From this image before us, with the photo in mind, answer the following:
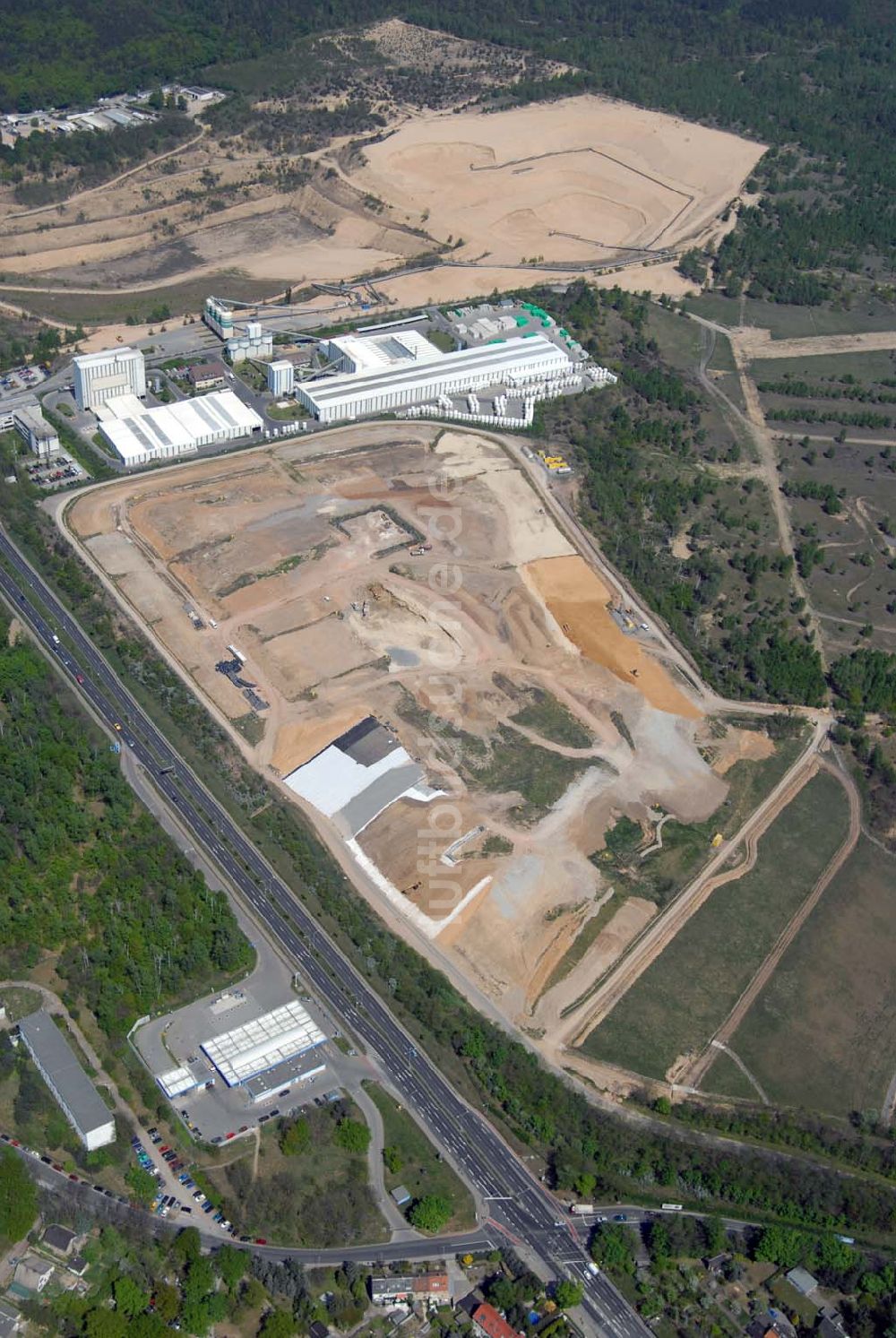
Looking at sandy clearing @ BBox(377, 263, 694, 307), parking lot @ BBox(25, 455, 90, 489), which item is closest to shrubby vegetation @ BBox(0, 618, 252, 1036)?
parking lot @ BBox(25, 455, 90, 489)

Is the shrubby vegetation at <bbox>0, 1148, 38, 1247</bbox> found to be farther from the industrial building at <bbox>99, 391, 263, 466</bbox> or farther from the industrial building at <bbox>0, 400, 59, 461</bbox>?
the industrial building at <bbox>0, 400, 59, 461</bbox>

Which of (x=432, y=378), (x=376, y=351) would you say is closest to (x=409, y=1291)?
(x=432, y=378)

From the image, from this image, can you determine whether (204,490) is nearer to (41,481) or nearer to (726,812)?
(41,481)

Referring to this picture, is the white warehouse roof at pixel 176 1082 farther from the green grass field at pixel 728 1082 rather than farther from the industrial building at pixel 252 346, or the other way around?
the industrial building at pixel 252 346

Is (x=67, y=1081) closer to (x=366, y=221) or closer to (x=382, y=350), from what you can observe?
(x=382, y=350)

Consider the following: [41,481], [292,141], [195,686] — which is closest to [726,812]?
[195,686]

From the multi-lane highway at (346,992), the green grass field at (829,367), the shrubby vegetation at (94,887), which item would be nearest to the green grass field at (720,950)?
the multi-lane highway at (346,992)
